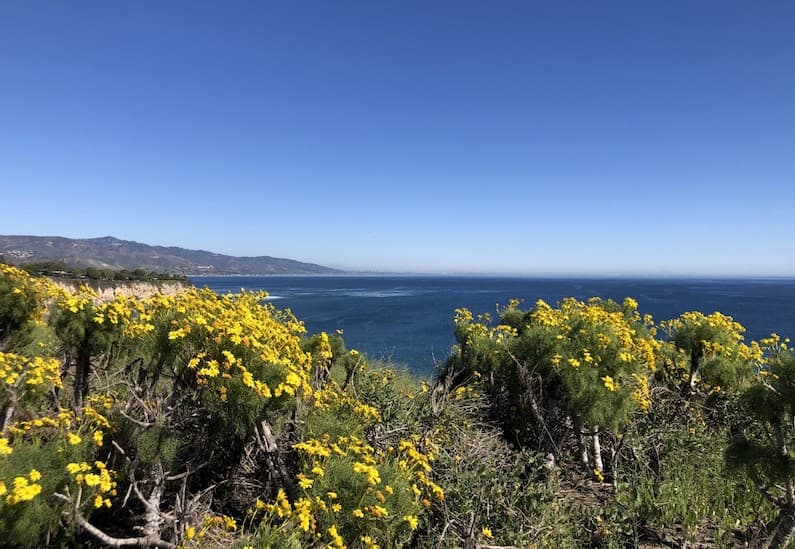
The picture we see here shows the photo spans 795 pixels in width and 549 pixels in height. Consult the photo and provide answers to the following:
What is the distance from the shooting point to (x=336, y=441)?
447cm

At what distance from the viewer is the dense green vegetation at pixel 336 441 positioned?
136 inches

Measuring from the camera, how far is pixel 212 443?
469 cm

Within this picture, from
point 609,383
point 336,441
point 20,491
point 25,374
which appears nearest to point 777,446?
point 609,383

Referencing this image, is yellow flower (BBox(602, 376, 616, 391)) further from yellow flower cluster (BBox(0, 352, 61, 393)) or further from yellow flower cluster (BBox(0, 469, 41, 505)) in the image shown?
yellow flower cluster (BBox(0, 352, 61, 393))

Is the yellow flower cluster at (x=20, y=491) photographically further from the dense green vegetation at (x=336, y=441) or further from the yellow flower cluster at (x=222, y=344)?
the yellow flower cluster at (x=222, y=344)

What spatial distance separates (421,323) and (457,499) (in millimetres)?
47269

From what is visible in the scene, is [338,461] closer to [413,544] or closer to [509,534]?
[413,544]

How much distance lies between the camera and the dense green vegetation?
346 cm

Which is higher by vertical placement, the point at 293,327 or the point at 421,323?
the point at 293,327

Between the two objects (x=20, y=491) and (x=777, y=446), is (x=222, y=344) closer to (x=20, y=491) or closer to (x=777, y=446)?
(x=20, y=491)

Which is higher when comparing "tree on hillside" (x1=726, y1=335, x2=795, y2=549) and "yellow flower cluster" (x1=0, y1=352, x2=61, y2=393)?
"yellow flower cluster" (x1=0, y1=352, x2=61, y2=393)

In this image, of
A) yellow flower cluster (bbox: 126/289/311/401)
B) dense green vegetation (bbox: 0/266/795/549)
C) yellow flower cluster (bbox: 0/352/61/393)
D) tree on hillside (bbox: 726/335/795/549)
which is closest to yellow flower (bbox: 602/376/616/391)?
dense green vegetation (bbox: 0/266/795/549)

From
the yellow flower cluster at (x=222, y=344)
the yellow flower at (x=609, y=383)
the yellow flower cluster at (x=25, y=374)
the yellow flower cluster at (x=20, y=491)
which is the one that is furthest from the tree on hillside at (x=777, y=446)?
the yellow flower cluster at (x=25, y=374)

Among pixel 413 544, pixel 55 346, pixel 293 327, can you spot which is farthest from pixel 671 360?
pixel 55 346
